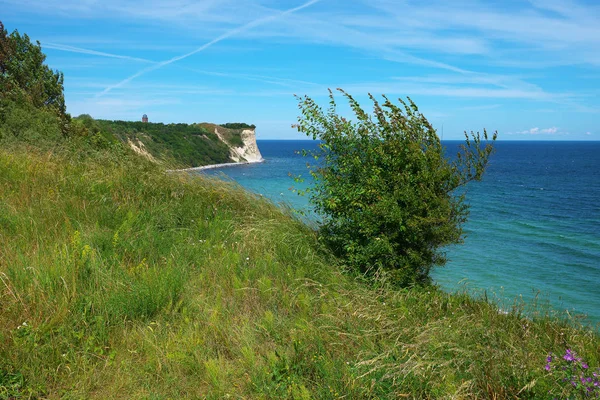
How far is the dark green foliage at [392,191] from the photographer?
598cm

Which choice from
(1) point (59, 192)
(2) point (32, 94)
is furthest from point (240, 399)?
(2) point (32, 94)

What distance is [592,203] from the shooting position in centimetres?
3966

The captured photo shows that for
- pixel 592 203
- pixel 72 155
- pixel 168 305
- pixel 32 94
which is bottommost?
pixel 592 203

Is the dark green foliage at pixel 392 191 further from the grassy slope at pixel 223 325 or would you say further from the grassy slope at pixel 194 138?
the grassy slope at pixel 194 138

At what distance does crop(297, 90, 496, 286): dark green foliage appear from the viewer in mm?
5984

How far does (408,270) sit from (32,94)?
31.4 metres

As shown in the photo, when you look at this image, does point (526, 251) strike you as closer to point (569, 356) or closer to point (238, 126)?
point (569, 356)

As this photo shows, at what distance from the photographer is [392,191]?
6262mm

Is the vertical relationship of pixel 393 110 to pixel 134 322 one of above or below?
above

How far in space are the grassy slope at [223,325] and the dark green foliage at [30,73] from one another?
87.7 ft

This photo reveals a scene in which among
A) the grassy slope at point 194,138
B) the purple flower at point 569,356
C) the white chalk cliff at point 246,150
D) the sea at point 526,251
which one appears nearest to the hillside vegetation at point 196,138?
the grassy slope at point 194,138

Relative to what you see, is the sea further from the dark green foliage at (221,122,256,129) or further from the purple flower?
the dark green foliage at (221,122,256,129)

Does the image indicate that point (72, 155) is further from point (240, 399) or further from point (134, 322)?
point (240, 399)

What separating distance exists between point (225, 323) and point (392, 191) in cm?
301
